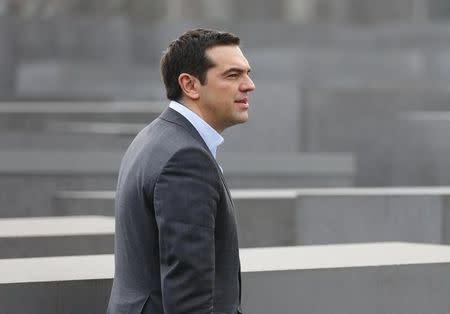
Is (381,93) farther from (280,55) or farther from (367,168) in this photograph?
(280,55)

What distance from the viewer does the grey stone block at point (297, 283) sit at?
13.6 ft

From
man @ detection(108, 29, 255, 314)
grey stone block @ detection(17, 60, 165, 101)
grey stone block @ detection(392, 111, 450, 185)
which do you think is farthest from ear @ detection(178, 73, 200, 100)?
grey stone block @ detection(17, 60, 165, 101)

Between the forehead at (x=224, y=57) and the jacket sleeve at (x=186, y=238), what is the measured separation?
15.4 inches

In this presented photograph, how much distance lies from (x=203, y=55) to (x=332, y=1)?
14823mm

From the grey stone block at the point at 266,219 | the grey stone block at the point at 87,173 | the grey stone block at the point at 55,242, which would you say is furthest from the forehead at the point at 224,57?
the grey stone block at the point at 87,173

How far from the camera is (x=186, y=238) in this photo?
319 centimetres

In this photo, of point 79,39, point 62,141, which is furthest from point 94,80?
point 62,141

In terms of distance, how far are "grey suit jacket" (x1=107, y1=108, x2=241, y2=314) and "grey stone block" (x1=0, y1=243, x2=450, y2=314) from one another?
66 centimetres

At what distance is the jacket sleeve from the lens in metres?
3.20

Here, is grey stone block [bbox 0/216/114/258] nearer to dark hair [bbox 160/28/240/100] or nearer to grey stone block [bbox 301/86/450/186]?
dark hair [bbox 160/28/240/100]

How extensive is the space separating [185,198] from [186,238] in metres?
0.11

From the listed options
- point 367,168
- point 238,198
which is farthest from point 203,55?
point 367,168

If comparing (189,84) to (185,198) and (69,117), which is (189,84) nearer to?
(185,198)

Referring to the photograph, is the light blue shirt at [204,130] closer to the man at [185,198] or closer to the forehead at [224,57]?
the man at [185,198]
